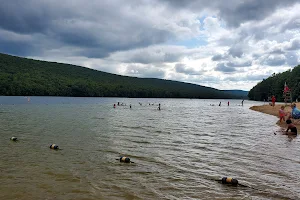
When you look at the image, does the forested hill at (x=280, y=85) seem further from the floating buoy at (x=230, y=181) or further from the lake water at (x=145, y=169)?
the floating buoy at (x=230, y=181)

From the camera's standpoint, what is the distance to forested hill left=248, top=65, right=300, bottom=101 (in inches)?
4691

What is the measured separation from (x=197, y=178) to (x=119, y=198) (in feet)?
12.8

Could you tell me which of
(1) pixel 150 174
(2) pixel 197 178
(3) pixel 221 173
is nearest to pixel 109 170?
(1) pixel 150 174

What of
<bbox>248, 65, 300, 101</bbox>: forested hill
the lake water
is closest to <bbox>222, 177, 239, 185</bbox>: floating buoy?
the lake water

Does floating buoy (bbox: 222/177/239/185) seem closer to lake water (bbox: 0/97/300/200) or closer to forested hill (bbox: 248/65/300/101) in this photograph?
lake water (bbox: 0/97/300/200)

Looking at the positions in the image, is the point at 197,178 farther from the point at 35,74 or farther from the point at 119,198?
the point at 35,74

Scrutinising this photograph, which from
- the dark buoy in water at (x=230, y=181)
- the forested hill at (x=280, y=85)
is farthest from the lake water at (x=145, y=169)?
the forested hill at (x=280, y=85)

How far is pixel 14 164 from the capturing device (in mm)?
12820

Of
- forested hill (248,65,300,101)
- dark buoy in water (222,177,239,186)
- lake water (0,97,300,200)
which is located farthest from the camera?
forested hill (248,65,300,101)

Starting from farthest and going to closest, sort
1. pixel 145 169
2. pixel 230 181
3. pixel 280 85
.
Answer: pixel 280 85 → pixel 145 169 → pixel 230 181

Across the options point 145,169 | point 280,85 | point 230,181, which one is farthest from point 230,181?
point 280,85

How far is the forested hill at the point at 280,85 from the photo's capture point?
391ft

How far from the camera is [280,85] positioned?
485 ft

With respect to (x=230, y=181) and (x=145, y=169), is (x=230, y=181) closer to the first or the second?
(x=230, y=181)
